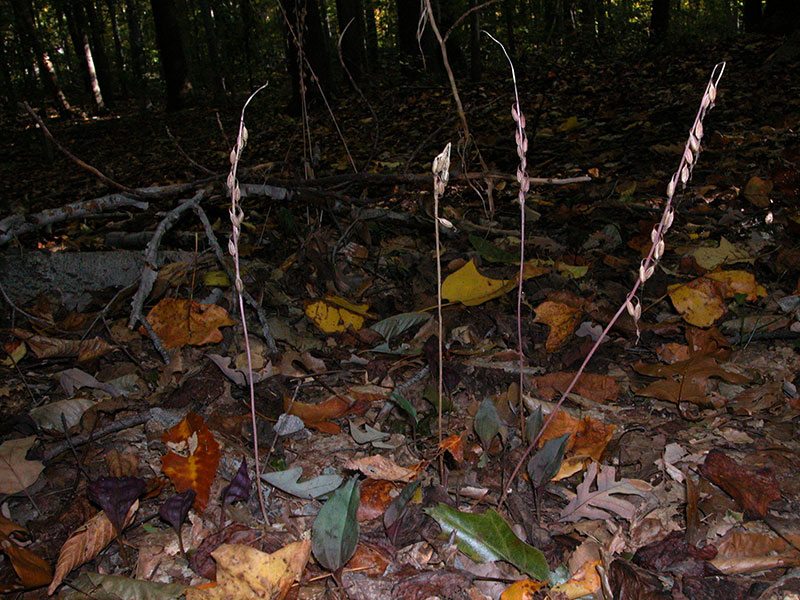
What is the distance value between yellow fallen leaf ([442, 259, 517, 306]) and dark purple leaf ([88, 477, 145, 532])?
1171mm

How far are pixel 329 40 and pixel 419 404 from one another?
13.0 m

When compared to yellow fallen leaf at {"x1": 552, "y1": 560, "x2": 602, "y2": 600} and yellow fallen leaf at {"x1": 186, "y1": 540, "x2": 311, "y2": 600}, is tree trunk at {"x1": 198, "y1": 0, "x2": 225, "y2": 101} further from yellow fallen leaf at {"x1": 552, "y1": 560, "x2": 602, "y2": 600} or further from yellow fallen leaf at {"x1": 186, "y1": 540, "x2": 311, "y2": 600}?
yellow fallen leaf at {"x1": 552, "y1": 560, "x2": 602, "y2": 600}

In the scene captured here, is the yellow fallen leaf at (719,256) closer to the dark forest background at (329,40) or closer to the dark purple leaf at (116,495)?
the dark purple leaf at (116,495)

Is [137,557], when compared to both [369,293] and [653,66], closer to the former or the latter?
[369,293]

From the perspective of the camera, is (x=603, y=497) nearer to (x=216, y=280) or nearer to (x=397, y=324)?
(x=397, y=324)

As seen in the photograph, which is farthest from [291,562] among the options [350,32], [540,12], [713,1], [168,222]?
[713,1]

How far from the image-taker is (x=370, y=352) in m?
1.93

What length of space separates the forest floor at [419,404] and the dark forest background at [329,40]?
1999 mm

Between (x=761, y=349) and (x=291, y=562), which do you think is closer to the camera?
(x=291, y=562)

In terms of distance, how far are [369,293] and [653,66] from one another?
5679 mm

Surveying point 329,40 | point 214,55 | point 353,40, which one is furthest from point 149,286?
point 329,40

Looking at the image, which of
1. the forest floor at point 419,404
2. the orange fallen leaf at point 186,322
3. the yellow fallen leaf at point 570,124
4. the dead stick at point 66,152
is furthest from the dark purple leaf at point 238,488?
the yellow fallen leaf at point 570,124

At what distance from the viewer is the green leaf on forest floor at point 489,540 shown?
1091 millimetres

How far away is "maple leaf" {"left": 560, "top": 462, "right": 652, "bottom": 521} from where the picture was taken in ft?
4.01
